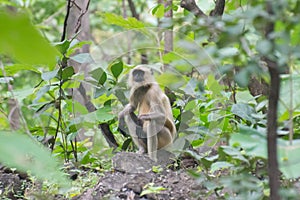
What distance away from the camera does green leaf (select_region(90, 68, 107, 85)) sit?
14.7 ft

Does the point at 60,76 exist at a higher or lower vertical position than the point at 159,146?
higher

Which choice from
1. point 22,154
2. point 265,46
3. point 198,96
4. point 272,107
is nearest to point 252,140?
point 272,107

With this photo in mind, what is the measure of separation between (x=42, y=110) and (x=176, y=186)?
1397 mm

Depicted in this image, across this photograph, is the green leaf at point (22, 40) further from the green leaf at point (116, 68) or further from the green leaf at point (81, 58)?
the green leaf at point (116, 68)

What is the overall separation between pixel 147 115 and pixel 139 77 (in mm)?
450

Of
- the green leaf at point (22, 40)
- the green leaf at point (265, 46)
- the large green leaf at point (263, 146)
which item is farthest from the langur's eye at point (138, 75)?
the green leaf at point (22, 40)

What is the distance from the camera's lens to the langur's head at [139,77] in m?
5.33

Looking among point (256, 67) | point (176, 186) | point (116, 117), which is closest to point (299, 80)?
point (176, 186)

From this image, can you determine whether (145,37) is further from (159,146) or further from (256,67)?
(256,67)

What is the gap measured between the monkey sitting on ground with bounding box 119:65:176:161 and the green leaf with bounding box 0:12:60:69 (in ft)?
12.4

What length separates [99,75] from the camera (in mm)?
4508

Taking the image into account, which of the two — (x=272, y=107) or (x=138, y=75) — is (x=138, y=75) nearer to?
(x=138, y=75)

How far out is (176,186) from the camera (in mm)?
3631

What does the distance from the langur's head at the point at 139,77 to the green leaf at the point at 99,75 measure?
0.81m
